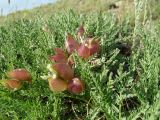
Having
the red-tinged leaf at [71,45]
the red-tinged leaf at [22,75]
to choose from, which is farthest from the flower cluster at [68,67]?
the red-tinged leaf at [22,75]

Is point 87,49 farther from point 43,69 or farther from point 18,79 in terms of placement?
point 18,79

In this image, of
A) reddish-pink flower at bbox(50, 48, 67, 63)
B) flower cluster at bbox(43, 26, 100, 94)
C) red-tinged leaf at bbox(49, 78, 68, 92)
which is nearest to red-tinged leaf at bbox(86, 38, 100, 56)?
flower cluster at bbox(43, 26, 100, 94)

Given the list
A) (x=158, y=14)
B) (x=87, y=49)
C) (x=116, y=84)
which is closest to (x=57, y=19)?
(x=87, y=49)

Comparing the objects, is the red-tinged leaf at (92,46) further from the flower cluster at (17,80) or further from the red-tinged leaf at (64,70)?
the flower cluster at (17,80)

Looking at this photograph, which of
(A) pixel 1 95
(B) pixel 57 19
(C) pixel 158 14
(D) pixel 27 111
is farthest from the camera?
(C) pixel 158 14

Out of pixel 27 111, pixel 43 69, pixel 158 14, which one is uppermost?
pixel 43 69

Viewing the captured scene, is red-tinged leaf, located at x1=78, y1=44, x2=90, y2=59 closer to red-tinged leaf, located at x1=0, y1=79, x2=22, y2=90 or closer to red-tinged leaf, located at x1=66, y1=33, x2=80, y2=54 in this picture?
Result: red-tinged leaf, located at x1=66, y1=33, x2=80, y2=54

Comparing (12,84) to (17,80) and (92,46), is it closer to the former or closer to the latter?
(17,80)

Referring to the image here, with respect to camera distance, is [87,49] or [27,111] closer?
[27,111]
